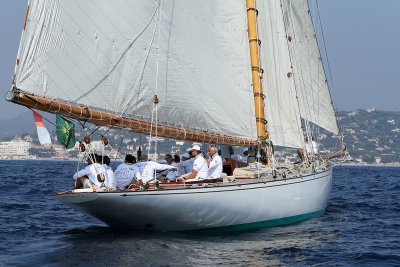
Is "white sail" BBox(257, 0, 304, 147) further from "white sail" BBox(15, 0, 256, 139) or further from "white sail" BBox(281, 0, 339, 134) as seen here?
"white sail" BBox(15, 0, 256, 139)

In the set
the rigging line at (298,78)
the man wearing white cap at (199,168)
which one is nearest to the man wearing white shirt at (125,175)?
the man wearing white cap at (199,168)

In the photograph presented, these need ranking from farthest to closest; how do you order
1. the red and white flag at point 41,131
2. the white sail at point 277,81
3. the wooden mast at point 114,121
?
the white sail at point 277,81 < the wooden mast at point 114,121 < the red and white flag at point 41,131

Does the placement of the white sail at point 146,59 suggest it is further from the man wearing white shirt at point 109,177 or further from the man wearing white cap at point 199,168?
the man wearing white shirt at point 109,177

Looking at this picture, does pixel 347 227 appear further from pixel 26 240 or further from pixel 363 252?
pixel 26 240

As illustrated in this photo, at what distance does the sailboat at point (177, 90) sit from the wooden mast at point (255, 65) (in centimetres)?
3

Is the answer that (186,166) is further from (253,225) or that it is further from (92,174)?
(92,174)

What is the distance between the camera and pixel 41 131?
15.3 m

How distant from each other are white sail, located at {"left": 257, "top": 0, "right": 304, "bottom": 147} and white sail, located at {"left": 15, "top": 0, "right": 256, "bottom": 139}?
2.38m

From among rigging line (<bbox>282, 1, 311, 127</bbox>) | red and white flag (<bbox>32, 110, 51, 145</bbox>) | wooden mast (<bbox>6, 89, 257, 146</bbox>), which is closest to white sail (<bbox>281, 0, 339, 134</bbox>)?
rigging line (<bbox>282, 1, 311, 127</bbox>)

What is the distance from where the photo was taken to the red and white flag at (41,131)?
15097 mm

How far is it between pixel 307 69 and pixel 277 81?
4.59m

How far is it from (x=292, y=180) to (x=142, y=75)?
215 inches

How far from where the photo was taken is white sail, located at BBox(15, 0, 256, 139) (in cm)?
1573

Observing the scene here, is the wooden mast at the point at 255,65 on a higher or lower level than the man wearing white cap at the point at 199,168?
higher
